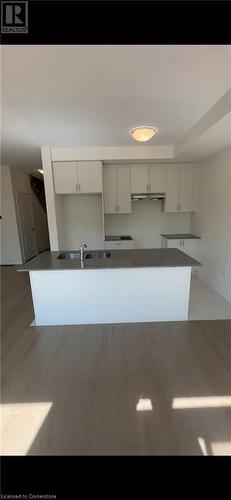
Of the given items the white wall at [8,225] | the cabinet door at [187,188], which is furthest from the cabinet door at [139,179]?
the white wall at [8,225]

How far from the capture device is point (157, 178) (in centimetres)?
475

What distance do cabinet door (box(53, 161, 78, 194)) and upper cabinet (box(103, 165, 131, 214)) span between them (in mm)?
768

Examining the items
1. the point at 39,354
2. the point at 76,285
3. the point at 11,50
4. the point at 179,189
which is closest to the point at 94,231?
the point at 179,189

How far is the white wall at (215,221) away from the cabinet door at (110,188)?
183 cm

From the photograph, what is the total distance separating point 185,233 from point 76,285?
3459 millimetres

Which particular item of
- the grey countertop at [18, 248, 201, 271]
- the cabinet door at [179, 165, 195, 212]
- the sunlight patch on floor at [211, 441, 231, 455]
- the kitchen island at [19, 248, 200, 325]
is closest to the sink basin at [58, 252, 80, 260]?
the grey countertop at [18, 248, 201, 271]

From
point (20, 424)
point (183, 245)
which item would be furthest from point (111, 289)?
point (183, 245)

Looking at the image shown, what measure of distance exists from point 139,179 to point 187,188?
1076 millimetres

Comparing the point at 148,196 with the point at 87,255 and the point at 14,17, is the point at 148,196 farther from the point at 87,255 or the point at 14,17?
the point at 14,17

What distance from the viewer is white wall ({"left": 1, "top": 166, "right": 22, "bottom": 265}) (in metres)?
5.63

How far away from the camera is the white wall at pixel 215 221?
356 centimetres

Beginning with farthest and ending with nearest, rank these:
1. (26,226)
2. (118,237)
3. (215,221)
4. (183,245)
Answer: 1. (26,226)
2. (118,237)
3. (183,245)
4. (215,221)
